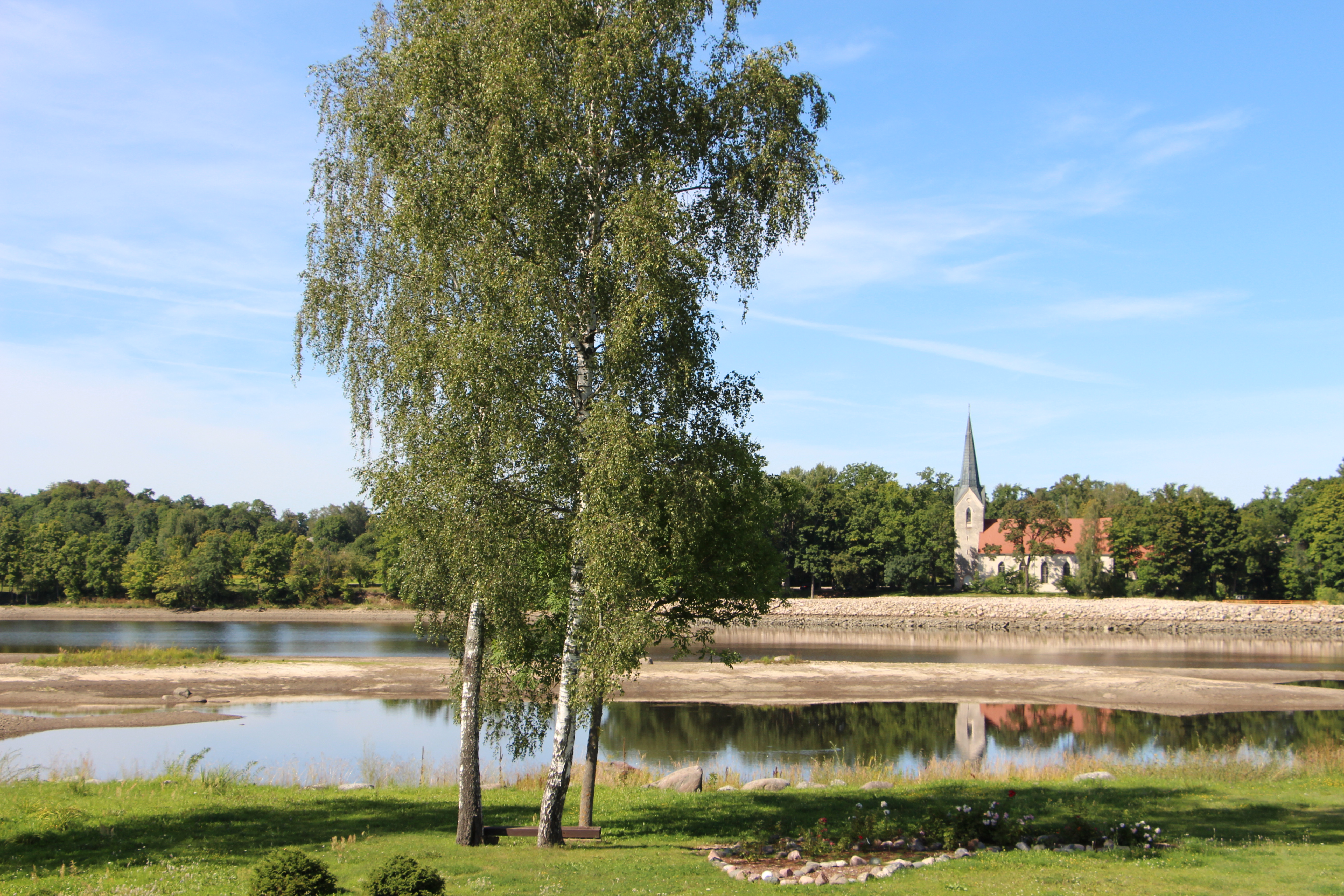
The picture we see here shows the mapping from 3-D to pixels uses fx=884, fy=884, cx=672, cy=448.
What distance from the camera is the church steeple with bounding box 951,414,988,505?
127 meters

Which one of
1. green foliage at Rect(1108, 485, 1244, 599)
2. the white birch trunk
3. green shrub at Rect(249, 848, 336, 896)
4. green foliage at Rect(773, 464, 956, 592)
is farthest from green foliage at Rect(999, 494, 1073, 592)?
green shrub at Rect(249, 848, 336, 896)

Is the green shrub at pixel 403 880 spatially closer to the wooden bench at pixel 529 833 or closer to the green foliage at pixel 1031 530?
the wooden bench at pixel 529 833

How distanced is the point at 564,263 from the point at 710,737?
22636 millimetres

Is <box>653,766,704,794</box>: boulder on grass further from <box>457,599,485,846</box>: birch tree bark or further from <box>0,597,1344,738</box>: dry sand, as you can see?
<box>0,597,1344,738</box>: dry sand

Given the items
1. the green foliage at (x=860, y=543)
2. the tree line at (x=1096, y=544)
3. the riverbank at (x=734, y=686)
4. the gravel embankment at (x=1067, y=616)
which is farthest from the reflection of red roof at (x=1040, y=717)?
the green foliage at (x=860, y=543)

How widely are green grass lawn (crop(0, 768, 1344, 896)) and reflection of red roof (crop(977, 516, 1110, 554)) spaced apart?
343ft

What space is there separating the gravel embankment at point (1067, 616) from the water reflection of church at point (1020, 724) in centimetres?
4550

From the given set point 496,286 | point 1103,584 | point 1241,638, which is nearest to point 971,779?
point 496,286

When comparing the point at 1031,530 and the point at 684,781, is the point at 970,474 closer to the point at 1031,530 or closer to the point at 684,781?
the point at 1031,530

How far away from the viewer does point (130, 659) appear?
47.7 meters

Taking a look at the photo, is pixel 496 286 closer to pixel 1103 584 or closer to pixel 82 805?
pixel 82 805

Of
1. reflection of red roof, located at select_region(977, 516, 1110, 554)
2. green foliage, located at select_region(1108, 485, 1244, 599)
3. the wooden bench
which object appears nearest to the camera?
the wooden bench

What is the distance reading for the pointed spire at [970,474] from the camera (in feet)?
416

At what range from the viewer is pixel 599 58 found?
14.8m
